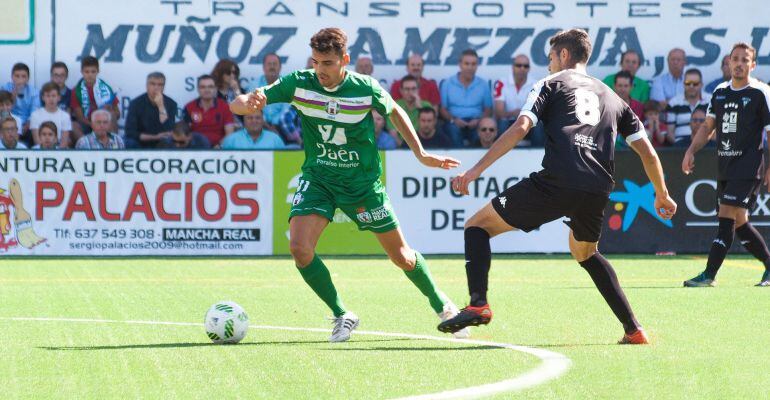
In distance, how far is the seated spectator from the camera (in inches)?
718

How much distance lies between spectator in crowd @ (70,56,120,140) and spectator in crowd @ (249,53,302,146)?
2.27 m

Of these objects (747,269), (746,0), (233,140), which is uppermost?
(746,0)

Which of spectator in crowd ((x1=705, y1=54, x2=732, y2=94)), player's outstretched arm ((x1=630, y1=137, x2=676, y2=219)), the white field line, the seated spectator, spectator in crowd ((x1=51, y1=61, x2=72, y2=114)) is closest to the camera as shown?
the white field line

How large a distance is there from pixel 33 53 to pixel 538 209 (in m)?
14.5

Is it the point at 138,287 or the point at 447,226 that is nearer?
the point at 138,287

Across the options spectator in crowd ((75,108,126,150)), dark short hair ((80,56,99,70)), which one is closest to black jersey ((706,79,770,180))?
spectator in crowd ((75,108,126,150))

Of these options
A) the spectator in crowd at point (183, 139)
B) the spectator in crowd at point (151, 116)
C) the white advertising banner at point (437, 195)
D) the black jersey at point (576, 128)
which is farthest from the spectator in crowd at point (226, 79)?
the black jersey at point (576, 128)

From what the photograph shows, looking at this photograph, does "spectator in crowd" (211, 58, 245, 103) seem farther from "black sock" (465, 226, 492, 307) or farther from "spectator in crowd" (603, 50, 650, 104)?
"black sock" (465, 226, 492, 307)

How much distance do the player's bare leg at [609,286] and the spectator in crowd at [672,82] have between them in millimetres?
12259

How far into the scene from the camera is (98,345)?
8.20 metres

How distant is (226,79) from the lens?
19.2 meters

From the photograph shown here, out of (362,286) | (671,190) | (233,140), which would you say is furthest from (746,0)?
(362,286)

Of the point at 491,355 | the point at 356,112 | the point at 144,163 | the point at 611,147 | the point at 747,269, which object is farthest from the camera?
the point at 144,163

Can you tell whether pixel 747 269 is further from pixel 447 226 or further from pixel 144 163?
pixel 144 163
